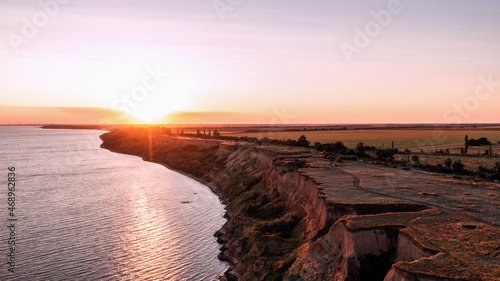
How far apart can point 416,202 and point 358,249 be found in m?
9.07

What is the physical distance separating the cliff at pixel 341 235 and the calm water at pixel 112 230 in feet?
11.6

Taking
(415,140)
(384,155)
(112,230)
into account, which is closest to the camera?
(112,230)

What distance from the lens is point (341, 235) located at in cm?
1889

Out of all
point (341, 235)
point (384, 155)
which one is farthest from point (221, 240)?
point (384, 155)

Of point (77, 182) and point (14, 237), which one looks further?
point (77, 182)

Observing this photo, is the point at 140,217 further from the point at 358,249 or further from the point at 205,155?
the point at 205,155

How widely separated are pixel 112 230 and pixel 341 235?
25007mm

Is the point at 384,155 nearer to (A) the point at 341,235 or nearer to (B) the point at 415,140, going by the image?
(A) the point at 341,235

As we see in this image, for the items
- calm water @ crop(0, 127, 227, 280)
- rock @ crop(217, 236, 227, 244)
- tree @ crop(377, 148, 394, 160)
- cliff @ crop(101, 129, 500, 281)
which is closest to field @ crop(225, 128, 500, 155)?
tree @ crop(377, 148, 394, 160)

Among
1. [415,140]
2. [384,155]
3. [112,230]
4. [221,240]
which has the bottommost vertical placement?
[221,240]

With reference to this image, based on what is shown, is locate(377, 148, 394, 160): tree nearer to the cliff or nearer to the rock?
the cliff

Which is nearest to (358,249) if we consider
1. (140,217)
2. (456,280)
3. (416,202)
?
(456,280)

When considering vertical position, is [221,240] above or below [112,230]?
below

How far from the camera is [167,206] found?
44.5m
